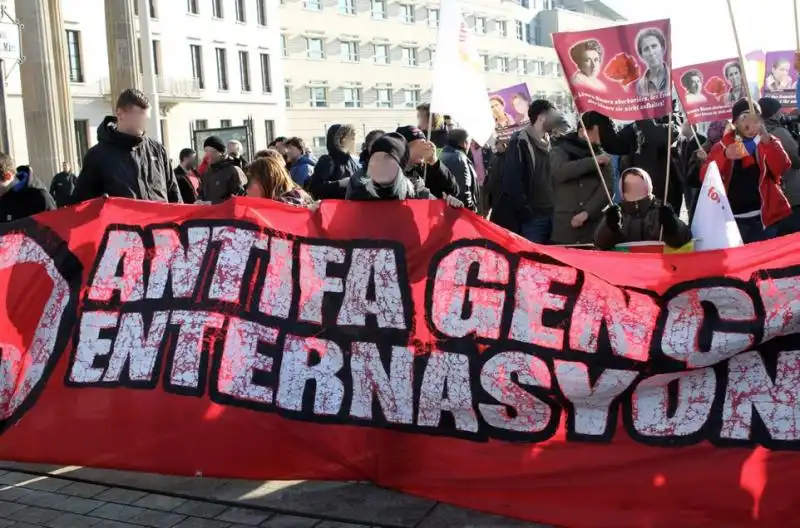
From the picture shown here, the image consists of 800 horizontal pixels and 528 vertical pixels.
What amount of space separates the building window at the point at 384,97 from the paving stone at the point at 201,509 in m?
65.0

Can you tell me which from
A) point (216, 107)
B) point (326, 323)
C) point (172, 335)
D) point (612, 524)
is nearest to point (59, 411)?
point (172, 335)

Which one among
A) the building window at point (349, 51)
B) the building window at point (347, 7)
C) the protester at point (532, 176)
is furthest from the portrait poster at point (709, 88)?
the building window at point (347, 7)

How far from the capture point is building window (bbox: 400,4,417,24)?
229ft

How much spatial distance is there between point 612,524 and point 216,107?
174 ft

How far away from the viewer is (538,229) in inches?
310

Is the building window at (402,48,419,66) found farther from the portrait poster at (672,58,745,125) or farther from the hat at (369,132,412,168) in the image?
the hat at (369,132,412,168)

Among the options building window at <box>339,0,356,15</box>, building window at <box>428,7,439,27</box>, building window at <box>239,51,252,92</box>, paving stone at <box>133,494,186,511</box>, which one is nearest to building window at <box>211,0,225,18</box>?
building window at <box>239,51,252,92</box>

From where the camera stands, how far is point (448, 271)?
177 inches

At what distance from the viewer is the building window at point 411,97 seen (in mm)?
70500

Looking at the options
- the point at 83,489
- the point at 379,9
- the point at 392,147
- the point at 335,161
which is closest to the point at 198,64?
the point at 379,9

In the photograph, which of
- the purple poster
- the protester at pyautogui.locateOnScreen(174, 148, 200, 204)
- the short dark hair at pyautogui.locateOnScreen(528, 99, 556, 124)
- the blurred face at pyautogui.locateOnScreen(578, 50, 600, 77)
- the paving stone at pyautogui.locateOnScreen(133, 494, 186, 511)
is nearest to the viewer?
the paving stone at pyautogui.locateOnScreen(133, 494, 186, 511)

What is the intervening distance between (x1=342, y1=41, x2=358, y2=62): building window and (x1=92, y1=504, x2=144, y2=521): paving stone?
Result: 62.2 meters

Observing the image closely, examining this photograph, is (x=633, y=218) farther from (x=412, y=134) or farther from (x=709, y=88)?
(x=709, y=88)

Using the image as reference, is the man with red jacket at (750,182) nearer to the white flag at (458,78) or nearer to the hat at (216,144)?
the white flag at (458,78)
